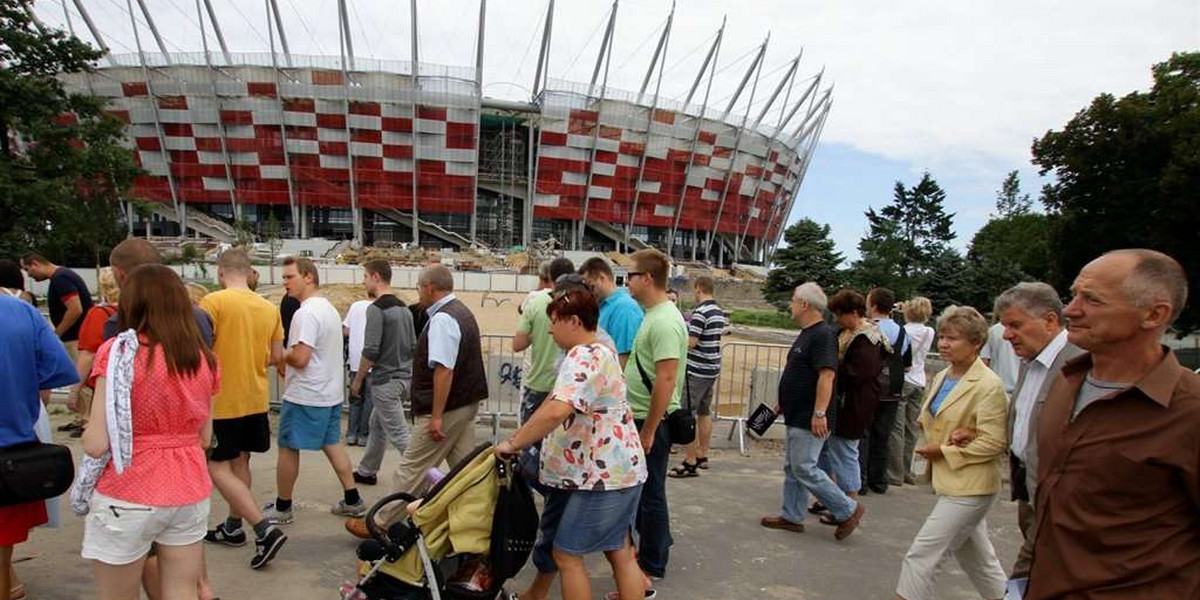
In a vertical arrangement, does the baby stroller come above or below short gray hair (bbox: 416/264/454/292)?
below

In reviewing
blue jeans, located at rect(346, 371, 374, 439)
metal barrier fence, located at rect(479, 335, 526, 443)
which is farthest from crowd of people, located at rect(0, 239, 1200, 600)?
metal barrier fence, located at rect(479, 335, 526, 443)

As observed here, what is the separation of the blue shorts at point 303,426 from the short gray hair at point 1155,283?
420 centimetres

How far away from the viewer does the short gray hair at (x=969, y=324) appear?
3291 mm

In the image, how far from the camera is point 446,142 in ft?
168

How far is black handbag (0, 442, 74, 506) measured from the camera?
2.56m

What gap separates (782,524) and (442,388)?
2.74 metres

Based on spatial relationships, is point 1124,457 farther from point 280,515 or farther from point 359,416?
point 359,416

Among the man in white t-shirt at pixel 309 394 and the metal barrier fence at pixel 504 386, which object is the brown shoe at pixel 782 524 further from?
the metal barrier fence at pixel 504 386

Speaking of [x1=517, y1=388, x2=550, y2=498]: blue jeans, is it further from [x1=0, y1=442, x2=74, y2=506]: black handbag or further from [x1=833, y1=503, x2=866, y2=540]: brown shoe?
[x1=833, y1=503, x2=866, y2=540]: brown shoe

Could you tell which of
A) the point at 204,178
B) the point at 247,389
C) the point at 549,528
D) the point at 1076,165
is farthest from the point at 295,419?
the point at 204,178

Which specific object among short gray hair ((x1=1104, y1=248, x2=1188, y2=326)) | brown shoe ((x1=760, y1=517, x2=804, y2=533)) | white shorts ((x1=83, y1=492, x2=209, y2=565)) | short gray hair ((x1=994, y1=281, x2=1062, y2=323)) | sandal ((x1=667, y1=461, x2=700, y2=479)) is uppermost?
short gray hair ((x1=1104, y1=248, x2=1188, y2=326))

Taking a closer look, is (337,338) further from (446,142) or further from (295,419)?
(446,142)

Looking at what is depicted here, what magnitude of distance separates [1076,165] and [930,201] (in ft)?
116

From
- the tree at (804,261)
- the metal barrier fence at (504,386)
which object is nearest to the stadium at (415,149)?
the tree at (804,261)
